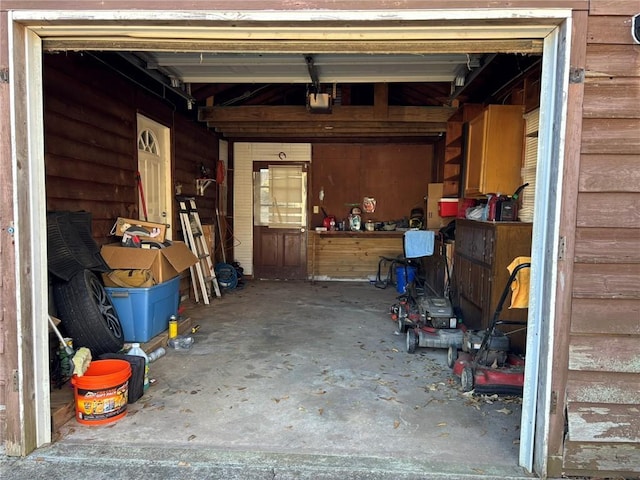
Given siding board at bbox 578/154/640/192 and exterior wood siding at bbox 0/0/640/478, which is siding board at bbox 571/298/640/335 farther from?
siding board at bbox 578/154/640/192

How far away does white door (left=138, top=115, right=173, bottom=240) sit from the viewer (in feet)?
15.5

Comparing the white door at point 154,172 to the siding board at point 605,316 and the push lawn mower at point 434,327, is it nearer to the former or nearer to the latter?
the push lawn mower at point 434,327

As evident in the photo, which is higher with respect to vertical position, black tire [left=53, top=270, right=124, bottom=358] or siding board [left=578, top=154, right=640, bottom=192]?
siding board [left=578, top=154, right=640, bottom=192]

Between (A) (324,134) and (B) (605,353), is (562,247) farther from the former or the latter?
(A) (324,134)

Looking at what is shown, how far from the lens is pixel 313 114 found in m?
5.83

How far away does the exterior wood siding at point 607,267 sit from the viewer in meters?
1.88

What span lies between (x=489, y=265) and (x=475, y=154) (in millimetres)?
1623

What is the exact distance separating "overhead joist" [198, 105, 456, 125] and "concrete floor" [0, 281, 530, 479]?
3.11m

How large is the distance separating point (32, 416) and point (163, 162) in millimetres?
3691

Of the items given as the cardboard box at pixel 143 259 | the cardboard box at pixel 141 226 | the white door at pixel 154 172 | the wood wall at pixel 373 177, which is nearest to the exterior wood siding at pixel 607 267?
the cardboard box at pixel 143 259

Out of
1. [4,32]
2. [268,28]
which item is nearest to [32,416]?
[4,32]

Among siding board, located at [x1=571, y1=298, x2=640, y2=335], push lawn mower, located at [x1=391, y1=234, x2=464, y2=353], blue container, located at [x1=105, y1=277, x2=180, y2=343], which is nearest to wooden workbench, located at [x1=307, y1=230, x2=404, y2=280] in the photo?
push lawn mower, located at [x1=391, y1=234, x2=464, y2=353]

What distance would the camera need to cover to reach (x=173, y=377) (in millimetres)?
3256

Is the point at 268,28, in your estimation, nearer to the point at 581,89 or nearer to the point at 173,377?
the point at 581,89
